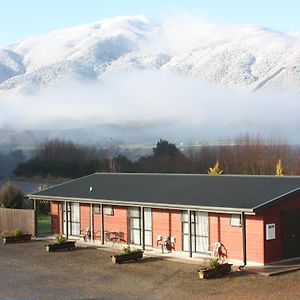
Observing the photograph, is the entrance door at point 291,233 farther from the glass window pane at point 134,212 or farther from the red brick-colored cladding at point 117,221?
the red brick-colored cladding at point 117,221

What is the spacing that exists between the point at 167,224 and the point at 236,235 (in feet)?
12.8

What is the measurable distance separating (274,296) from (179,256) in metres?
7.77

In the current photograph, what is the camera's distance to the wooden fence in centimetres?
3419

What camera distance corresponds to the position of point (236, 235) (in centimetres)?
2414

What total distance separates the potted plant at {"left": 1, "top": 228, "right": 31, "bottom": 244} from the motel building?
1772mm

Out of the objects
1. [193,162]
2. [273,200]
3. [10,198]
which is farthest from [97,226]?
[193,162]

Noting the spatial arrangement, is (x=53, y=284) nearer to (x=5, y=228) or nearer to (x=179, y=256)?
(x=179, y=256)

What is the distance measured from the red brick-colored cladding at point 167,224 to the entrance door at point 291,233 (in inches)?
178

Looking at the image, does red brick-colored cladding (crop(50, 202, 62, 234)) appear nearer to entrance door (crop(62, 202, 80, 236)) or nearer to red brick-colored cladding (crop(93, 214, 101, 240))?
entrance door (crop(62, 202, 80, 236))

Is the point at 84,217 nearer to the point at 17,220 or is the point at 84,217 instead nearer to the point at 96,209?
the point at 96,209

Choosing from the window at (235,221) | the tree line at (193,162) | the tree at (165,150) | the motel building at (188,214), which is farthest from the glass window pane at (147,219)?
the tree at (165,150)

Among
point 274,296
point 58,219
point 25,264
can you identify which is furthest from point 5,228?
point 274,296

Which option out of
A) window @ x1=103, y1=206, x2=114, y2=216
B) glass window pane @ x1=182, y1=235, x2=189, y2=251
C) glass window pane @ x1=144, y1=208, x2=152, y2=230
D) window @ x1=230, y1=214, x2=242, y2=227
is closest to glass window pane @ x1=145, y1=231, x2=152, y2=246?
glass window pane @ x1=144, y1=208, x2=152, y2=230

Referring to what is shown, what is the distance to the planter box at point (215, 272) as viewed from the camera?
69.0ft
